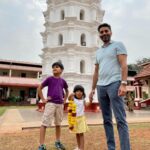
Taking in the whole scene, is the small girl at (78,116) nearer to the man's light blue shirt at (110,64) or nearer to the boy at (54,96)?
the boy at (54,96)

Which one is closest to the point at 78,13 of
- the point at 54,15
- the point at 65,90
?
the point at 54,15

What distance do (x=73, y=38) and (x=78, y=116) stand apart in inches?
638

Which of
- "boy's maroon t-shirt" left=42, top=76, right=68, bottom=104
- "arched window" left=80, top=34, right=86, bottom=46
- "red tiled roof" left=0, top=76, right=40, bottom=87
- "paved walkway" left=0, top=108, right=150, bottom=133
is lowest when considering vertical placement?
"paved walkway" left=0, top=108, right=150, bottom=133

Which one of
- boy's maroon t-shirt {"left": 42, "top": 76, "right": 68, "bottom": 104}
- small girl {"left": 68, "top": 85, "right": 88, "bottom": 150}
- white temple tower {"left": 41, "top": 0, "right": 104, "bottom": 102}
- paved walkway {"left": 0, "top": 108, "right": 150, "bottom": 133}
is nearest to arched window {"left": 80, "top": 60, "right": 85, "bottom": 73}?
white temple tower {"left": 41, "top": 0, "right": 104, "bottom": 102}

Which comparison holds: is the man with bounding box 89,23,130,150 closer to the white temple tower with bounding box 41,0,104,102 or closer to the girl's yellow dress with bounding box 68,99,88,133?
the girl's yellow dress with bounding box 68,99,88,133

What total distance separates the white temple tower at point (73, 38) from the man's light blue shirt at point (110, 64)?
613 inches

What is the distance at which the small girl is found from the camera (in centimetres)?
446

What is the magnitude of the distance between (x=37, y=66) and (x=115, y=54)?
127 ft

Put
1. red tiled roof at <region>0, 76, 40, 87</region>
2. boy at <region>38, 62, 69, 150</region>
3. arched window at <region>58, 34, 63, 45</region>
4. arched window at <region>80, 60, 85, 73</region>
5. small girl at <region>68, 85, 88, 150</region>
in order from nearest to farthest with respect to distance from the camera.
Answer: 1. small girl at <region>68, 85, 88, 150</region>
2. boy at <region>38, 62, 69, 150</region>
3. arched window at <region>80, 60, 85, 73</region>
4. arched window at <region>58, 34, 63, 45</region>
5. red tiled roof at <region>0, 76, 40, 87</region>

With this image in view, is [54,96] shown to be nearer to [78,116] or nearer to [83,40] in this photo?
[78,116]

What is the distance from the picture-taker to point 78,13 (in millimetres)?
21391

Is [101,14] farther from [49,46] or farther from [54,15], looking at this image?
[49,46]

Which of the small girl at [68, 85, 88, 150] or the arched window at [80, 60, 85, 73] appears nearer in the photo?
the small girl at [68, 85, 88, 150]

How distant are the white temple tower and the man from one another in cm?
1554
